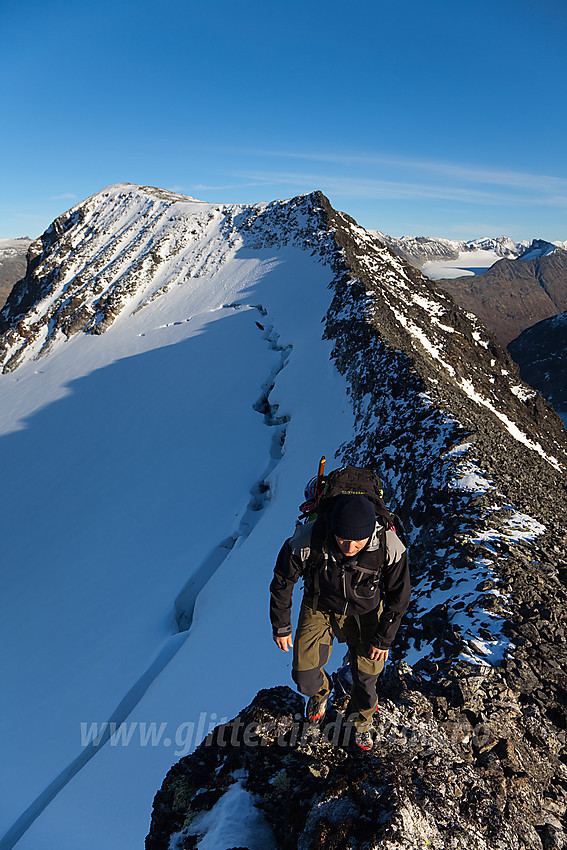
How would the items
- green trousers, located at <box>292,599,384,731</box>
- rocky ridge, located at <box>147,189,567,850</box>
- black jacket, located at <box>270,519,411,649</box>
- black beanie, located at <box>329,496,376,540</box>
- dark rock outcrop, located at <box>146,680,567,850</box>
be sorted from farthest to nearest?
green trousers, located at <box>292,599,384,731</box>
black jacket, located at <box>270,519,411,649</box>
black beanie, located at <box>329,496,376,540</box>
rocky ridge, located at <box>147,189,567,850</box>
dark rock outcrop, located at <box>146,680,567,850</box>

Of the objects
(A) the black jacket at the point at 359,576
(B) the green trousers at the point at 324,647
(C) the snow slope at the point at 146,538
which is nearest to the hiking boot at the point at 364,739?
(B) the green trousers at the point at 324,647

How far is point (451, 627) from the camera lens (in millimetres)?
6535

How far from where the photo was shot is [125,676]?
1217 centimetres

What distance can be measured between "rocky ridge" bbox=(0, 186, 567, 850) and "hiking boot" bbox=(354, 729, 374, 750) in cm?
9

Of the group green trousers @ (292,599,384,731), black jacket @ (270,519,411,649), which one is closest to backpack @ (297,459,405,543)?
black jacket @ (270,519,411,649)

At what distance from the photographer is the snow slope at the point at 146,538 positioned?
353 inches

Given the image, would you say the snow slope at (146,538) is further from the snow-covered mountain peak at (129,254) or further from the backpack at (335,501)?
the snow-covered mountain peak at (129,254)

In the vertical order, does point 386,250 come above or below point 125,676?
above

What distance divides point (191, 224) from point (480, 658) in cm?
5515

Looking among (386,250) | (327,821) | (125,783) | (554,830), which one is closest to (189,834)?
(327,821)

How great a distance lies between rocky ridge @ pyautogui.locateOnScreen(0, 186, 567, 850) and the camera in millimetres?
3660

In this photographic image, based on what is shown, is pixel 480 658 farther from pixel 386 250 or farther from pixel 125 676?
pixel 386 250

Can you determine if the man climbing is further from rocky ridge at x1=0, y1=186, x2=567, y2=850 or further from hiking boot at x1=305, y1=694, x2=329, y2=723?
rocky ridge at x1=0, y1=186, x2=567, y2=850

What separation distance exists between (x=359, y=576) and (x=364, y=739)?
1.54 metres
